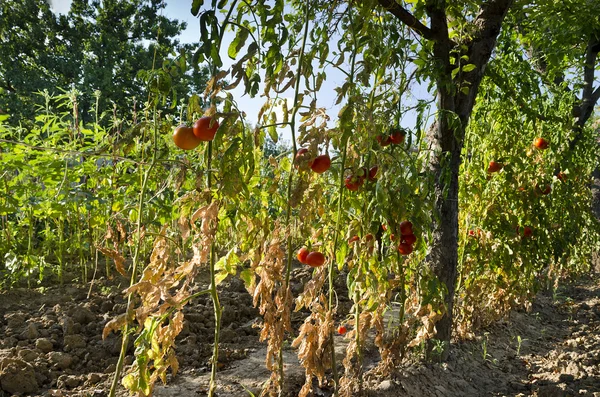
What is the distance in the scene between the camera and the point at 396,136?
210cm

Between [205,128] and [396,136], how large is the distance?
102 cm

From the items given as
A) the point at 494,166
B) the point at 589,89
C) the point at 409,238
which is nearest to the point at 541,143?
the point at 494,166

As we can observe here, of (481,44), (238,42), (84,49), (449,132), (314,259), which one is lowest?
(314,259)

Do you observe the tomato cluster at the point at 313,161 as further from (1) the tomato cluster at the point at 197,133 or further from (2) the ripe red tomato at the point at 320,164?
(1) the tomato cluster at the point at 197,133

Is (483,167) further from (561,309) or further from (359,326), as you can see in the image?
(561,309)

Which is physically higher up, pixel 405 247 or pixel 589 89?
pixel 589 89

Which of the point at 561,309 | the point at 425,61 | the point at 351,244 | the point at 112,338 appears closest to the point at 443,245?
the point at 351,244

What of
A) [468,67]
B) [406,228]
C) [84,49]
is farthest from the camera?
[84,49]

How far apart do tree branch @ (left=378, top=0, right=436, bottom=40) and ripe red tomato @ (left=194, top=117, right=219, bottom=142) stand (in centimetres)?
143

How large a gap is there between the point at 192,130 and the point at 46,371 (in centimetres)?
179

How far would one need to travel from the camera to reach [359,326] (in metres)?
2.09

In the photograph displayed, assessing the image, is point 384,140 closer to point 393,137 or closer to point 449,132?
point 393,137

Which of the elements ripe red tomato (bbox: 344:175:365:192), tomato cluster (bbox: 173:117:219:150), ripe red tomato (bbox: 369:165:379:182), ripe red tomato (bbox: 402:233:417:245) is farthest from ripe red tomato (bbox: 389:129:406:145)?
tomato cluster (bbox: 173:117:219:150)

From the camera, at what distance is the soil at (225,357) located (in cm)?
227
